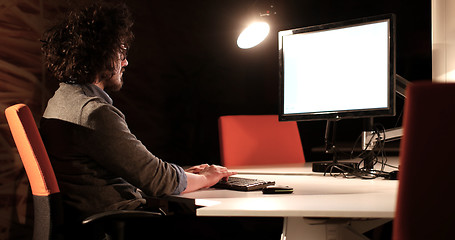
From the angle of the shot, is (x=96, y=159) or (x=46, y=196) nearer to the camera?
(x=46, y=196)

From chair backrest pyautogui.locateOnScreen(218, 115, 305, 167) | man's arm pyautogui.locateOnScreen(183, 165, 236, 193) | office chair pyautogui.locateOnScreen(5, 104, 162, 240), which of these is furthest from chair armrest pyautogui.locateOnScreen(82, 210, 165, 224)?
chair backrest pyautogui.locateOnScreen(218, 115, 305, 167)

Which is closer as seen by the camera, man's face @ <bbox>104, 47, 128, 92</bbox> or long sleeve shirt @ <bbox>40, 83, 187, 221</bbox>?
long sleeve shirt @ <bbox>40, 83, 187, 221</bbox>

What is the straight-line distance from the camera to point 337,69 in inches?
73.5

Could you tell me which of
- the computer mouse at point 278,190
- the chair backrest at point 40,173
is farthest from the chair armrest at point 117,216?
the computer mouse at point 278,190

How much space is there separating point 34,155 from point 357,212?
2.94 ft

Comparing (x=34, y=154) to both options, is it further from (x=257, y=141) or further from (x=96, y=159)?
(x=257, y=141)

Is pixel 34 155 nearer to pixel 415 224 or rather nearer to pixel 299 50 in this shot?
pixel 415 224

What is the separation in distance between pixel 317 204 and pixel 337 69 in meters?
0.88

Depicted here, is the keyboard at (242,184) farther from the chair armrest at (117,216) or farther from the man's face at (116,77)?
the man's face at (116,77)

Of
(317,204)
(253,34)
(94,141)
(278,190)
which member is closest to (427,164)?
(317,204)

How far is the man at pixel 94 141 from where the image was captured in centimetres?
136

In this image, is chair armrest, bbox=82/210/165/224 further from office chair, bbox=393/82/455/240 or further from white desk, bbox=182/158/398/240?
office chair, bbox=393/82/455/240

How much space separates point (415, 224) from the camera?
2.57ft

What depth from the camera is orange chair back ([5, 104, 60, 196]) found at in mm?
1252
